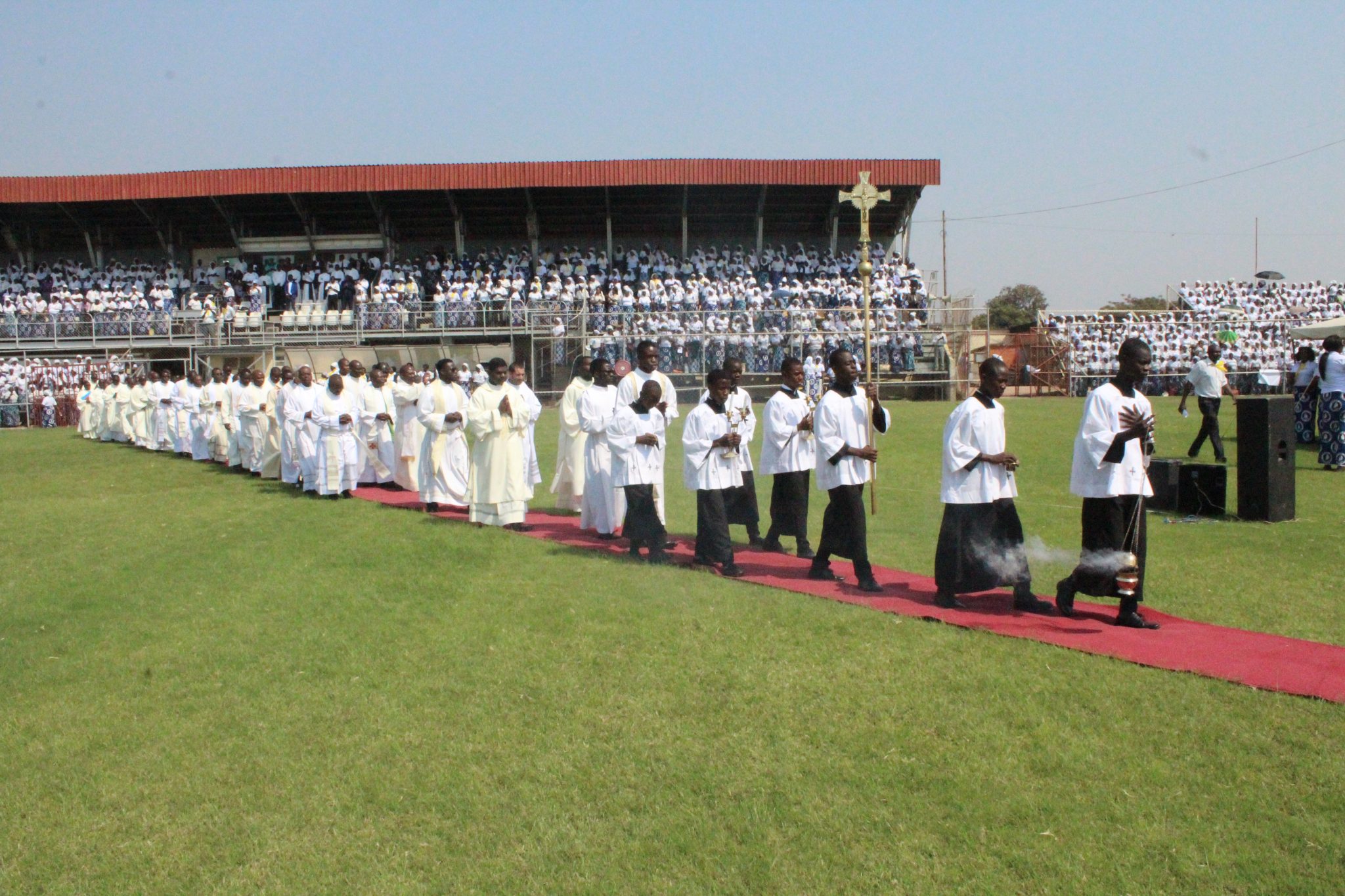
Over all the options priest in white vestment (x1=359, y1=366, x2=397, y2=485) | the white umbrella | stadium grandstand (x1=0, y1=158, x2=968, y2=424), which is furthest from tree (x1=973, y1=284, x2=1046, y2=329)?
priest in white vestment (x1=359, y1=366, x2=397, y2=485)

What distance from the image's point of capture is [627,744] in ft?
17.7

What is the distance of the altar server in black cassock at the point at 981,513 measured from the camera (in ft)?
25.4

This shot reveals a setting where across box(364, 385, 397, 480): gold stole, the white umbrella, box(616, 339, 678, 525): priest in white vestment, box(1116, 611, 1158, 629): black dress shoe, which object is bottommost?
box(1116, 611, 1158, 629): black dress shoe

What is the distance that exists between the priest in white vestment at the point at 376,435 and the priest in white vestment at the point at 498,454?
13.0 ft

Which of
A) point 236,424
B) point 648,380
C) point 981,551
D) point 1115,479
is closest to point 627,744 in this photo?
point 981,551

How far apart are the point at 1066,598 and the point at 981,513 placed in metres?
0.79

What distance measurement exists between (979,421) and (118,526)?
9.90 meters

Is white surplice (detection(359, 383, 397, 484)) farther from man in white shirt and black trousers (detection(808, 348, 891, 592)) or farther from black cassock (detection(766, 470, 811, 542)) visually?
man in white shirt and black trousers (detection(808, 348, 891, 592))

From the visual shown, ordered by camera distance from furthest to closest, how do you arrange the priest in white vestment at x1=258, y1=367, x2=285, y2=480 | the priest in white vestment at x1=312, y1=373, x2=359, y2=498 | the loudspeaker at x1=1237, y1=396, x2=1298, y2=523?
the priest in white vestment at x1=258, y1=367, x2=285, y2=480 → the priest in white vestment at x1=312, y1=373, x2=359, y2=498 → the loudspeaker at x1=1237, y1=396, x2=1298, y2=523

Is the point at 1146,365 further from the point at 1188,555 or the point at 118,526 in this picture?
the point at 118,526

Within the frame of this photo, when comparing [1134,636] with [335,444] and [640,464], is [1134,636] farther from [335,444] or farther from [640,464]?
[335,444]

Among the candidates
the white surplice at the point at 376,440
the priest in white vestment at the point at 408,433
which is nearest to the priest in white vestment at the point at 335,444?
the priest in white vestment at the point at 408,433

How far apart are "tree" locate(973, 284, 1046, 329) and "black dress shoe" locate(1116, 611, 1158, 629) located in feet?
187

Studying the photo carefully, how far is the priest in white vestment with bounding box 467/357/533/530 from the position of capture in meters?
Result: 12.0
